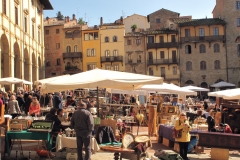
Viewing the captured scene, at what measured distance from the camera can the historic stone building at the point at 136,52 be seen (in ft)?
156

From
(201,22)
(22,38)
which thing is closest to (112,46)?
(201,22)

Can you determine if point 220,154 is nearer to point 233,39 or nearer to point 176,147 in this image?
point 176,147

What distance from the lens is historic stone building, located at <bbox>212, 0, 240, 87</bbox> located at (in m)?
44.9

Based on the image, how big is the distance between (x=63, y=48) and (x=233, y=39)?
24.0 meters

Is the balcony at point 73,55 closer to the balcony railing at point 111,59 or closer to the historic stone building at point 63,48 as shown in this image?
the historic stone building at point 63,48

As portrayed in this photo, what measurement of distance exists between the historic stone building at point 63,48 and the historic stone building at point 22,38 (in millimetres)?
10675

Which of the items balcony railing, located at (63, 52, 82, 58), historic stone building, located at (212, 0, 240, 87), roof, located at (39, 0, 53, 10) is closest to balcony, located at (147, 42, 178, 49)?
historic stone building, located at (212, 0, 240, 87)

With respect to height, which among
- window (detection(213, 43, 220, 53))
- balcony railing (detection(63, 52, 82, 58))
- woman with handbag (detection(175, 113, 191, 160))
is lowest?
woman with handbag (detection(175, 113, 191, 160))

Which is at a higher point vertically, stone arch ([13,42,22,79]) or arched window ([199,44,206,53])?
arched window ([199,44,206,53])

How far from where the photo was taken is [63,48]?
49.4 meters

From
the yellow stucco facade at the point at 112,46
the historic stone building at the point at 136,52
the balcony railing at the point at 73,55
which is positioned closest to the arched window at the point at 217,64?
the historic stone building at the point at 136,52

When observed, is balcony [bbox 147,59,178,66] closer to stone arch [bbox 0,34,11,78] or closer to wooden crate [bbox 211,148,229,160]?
stone arch [bbox 0,34,11,78]

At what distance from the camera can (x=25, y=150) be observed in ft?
30.6

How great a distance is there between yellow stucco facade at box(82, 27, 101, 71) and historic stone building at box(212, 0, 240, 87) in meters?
18.0
